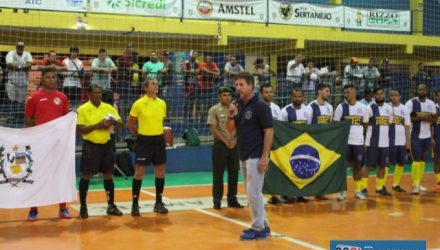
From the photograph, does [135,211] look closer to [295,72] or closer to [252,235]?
[252,235]

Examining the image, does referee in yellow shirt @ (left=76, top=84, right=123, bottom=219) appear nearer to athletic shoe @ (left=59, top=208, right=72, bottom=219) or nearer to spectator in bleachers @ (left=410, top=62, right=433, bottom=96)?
athletic shoe @ (left=59, top=208, right=72, bottom=219)

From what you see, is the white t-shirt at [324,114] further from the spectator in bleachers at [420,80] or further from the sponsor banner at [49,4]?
the spectator in bleachers at [420,80]

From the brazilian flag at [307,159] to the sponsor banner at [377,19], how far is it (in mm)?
12486

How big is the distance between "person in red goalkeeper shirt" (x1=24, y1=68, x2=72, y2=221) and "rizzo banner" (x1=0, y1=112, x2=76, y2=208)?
16 centimetres

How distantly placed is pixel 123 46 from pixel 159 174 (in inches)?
455

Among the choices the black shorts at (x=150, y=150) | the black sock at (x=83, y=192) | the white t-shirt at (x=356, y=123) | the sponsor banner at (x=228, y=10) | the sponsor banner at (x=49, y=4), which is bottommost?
the black sock at (x=83, y=192)

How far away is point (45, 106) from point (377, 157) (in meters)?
6.21

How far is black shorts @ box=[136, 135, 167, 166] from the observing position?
8.84 metres

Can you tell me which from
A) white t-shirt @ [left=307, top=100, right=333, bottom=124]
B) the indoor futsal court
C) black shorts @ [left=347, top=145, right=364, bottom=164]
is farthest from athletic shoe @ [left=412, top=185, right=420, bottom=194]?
white t-shirt @ [left=307, top=100, right=333, bottom=124]

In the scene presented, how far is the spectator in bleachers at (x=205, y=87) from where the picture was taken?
1647 cm

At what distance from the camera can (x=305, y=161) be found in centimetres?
997

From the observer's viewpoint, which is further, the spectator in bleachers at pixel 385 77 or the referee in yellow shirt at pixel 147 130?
the spectator in bleachers at pixel 385 77

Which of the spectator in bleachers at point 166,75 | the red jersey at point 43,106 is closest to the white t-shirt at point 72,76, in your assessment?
the spectator in bleachers at point 166,75

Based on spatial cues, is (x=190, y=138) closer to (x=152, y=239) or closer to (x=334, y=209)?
(x=334, y=209)
